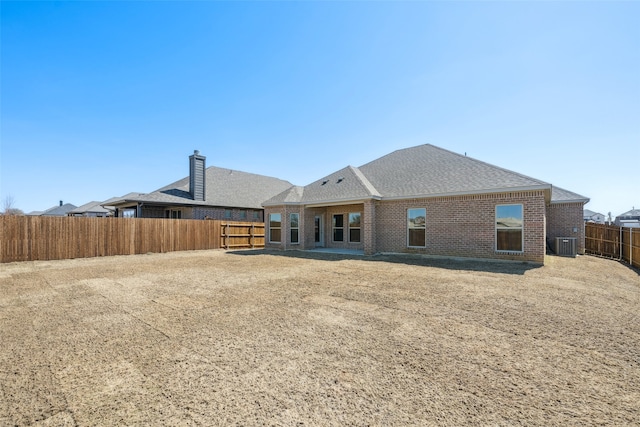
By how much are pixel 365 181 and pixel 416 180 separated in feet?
9.52

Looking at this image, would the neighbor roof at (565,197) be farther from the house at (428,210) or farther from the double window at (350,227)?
the double window at (350,227)

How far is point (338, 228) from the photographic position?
17.5m

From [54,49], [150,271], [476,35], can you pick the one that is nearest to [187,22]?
[54,49]

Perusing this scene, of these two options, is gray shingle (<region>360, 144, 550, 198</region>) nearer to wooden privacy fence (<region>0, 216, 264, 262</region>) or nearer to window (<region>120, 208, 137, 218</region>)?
wooden privacy fence (<region>0, 216, 264, 262</region>)

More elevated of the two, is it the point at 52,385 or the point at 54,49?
the point at 54,49

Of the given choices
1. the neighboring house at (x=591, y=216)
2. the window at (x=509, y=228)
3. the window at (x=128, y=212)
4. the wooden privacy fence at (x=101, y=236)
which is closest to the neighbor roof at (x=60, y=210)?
the window at (x=128, y=212)

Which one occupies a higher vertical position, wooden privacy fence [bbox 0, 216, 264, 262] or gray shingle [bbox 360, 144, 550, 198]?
gray shingle [bbox 360, 144, 550, 198]

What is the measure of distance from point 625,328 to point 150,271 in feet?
41.3

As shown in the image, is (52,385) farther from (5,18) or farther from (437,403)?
(5,18)

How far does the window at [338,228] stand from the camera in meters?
17.2

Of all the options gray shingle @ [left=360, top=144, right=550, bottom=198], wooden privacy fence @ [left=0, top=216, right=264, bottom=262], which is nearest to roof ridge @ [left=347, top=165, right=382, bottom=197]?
gray shingle @ [left=360, top=144, right=550, bottom=198]

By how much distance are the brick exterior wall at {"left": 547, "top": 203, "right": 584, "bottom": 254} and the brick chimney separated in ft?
79.2

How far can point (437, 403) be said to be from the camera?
8.41 feet

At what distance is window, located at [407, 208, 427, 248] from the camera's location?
43.9ft
